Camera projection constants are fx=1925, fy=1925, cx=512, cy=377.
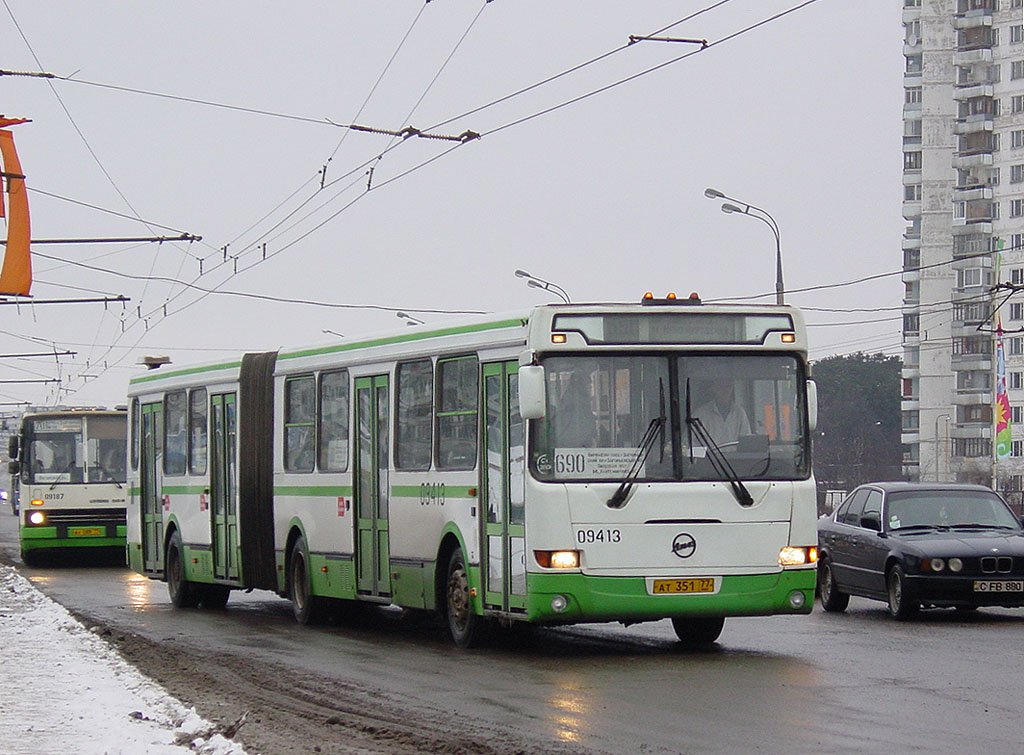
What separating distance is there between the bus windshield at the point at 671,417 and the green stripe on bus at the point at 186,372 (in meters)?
7.94

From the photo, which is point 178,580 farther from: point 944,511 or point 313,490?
point 944,511

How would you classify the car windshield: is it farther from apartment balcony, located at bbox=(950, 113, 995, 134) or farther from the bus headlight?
apartment balcony, located at bbox=(950, 113, 995, 134)

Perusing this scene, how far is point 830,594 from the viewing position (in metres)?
22.0

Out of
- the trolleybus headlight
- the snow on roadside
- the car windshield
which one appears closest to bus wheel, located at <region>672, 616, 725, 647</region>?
the trolleybus headlight

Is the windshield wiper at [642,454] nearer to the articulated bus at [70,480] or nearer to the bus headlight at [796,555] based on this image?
the bus headlight at [796,555]

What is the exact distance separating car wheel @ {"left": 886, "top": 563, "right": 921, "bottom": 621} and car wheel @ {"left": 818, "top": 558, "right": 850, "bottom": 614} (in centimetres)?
161

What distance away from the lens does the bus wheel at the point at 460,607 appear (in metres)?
15.9

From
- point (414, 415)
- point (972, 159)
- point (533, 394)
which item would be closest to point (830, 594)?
point (414, 415)

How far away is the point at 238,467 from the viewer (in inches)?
859

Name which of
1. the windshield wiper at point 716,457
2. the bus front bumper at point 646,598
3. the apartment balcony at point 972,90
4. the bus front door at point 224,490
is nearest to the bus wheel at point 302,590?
the bus front door at point 224,490

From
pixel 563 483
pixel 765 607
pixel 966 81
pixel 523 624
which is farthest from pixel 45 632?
pixel 966 81

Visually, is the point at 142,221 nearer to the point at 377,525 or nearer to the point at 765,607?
the point at 377,525

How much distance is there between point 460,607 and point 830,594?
713 cm

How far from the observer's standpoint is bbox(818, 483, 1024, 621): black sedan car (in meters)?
19.4
